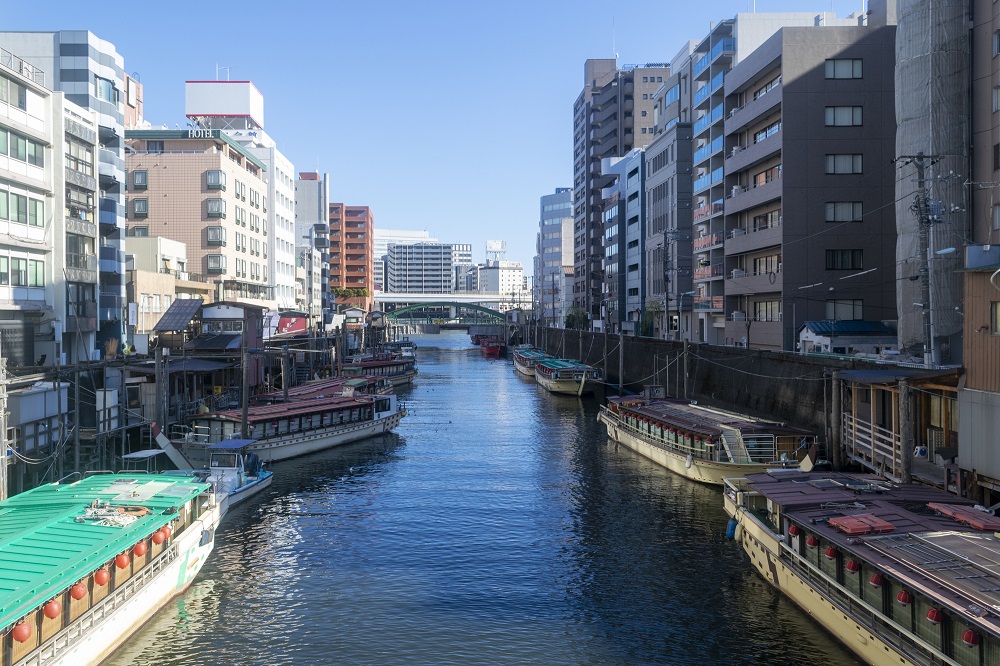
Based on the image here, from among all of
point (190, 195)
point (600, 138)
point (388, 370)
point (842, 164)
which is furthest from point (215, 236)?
point (600, 138)

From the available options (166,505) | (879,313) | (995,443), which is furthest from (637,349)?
(166,505)

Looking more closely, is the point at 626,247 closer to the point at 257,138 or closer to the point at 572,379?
the point at 572,379

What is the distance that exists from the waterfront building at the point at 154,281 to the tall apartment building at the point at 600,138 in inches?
3091

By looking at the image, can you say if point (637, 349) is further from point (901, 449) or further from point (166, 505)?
point (166, 505)

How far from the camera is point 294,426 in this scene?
49250mm

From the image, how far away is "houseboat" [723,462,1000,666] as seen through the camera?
1634 cm

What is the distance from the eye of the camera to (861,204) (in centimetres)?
6225

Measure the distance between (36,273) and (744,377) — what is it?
151 feet

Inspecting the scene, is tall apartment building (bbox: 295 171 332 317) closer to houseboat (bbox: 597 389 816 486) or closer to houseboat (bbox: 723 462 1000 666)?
houseboat (bbox: 597 389 816 486)

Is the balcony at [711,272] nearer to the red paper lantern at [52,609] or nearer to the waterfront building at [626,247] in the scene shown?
the waterfront building at [626,247]

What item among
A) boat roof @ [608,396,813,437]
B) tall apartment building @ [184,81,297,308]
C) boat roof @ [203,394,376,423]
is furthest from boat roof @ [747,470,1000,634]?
tall apartment building @ [184,81,297,308]

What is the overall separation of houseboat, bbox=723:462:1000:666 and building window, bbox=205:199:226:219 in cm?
7689

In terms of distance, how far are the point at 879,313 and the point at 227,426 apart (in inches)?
1913

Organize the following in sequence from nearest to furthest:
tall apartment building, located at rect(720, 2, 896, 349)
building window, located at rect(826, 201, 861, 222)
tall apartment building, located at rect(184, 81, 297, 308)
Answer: tall apartment building, located at rect(720, 2, 896, 349) < building window, located at rect(826, 201, 861, 222) < tall apartment building, located at rect(184, 81, 297, 308)
